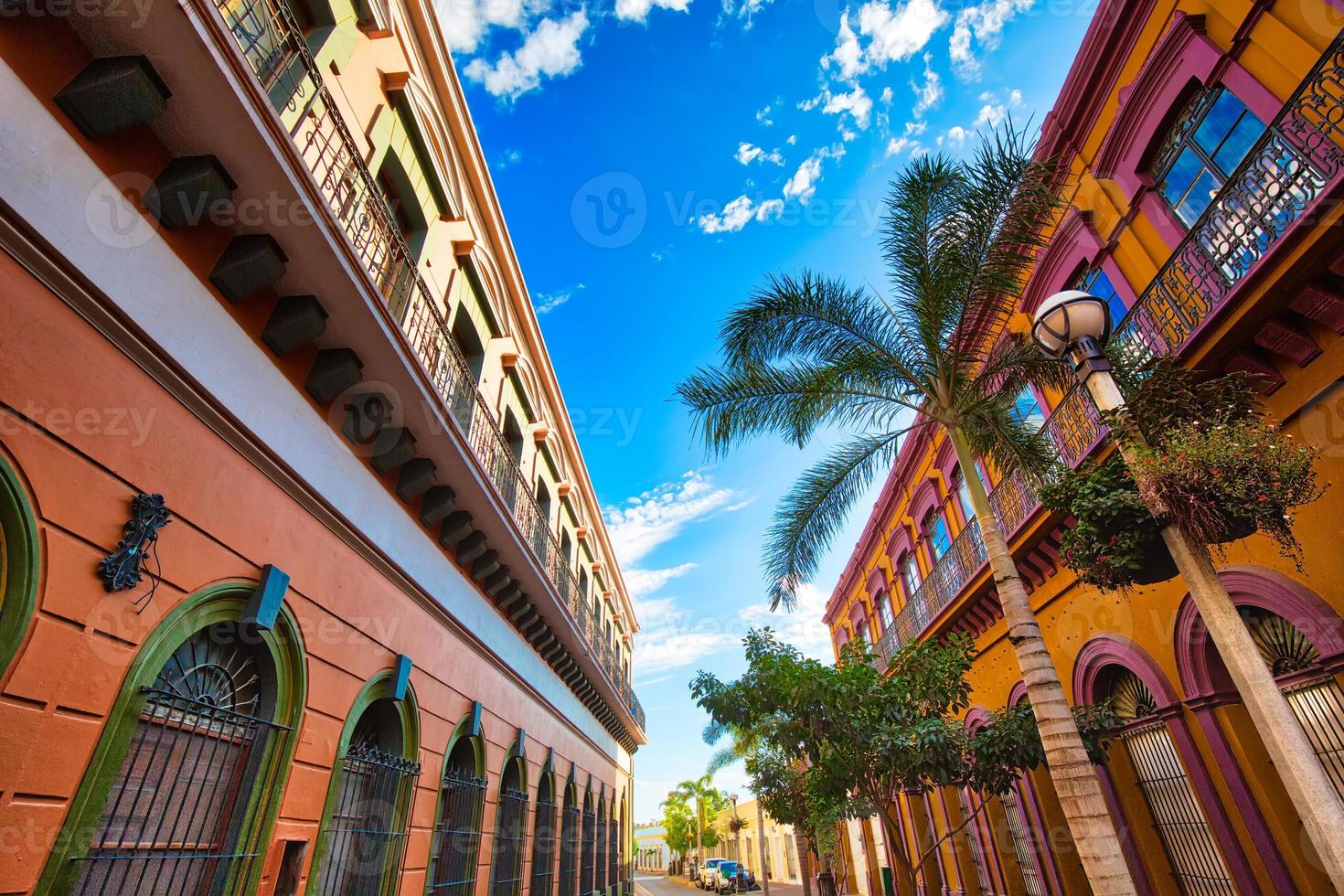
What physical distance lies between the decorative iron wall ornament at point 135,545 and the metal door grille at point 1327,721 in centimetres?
816

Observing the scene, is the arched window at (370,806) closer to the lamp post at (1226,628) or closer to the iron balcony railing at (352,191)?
the iron balcony railing at (352,191)

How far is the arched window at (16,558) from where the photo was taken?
279 cm

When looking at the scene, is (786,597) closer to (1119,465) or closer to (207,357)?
(1119,465)

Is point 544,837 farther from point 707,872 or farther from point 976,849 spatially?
point 707,872

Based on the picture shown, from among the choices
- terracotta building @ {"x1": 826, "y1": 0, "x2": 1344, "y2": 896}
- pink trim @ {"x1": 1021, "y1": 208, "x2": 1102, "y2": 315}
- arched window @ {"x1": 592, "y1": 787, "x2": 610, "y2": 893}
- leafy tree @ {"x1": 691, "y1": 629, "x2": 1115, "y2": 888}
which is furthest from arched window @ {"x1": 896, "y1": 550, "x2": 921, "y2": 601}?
arched window @ {"x1": 592, "y1": 787, "x2": 610, "y2": 893}

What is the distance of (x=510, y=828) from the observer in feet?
30.5

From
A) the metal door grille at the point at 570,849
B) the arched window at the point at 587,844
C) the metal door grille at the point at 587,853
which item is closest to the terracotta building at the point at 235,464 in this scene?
the metal door grille at the point at 570,849

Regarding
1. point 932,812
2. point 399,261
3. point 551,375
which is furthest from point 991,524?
point 932,812

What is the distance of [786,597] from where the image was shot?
8.77 m

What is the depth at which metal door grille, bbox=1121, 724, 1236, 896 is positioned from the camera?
690cm

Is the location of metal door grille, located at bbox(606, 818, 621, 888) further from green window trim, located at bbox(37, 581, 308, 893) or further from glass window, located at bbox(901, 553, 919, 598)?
green window trim, located at bbox(37, 581, 308, 893)

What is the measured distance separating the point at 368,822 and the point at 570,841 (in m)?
9.10

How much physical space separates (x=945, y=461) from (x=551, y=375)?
8.41 m

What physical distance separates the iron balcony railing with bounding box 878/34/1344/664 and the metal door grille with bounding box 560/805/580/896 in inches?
460
